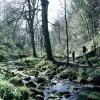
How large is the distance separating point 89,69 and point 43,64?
5.23 meters

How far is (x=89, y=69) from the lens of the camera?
1764 cm

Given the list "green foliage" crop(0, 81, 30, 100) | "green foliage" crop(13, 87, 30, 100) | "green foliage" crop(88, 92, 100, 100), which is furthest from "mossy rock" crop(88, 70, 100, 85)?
"green foliage" crop(0, 81, 30, 100)

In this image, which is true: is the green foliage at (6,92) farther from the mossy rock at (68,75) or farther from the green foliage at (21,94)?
the mossy rock at (68,75)

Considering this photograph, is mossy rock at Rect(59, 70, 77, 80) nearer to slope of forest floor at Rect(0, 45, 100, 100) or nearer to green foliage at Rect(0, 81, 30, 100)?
slope of forest floor at Rect(0, 45, 100, 100)

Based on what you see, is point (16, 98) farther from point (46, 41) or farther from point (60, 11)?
point (60, 11)

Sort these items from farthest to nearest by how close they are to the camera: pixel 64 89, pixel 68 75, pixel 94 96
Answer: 1. pixel 68 75
2. pixel 64 89
3. pixel 94 96

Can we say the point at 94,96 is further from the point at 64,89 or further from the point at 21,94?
the point at 21,94

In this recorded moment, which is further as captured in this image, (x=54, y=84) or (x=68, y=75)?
(x=68, y=75)

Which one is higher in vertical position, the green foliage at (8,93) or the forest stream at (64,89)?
the green foliage at (8,93)

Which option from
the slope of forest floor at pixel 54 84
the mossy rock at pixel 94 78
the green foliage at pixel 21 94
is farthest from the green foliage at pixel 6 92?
the mossy rock at pixel 94 78

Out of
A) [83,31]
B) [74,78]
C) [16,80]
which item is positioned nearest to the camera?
[16,80]

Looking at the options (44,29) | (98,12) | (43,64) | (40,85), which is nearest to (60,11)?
(44,29)

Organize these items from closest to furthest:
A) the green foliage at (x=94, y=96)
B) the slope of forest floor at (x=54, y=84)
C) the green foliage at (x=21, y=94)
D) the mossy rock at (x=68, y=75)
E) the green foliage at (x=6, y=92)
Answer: the green foliage at (x=6, y=92), the green foliage at (x=21, y=94), the slope of forest floor at (x=54, y=84), the green foliage at (x=94, y=96), the mossy rock at (x=68, y=75)

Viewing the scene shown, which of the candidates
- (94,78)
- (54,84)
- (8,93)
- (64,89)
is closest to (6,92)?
(8,93)
